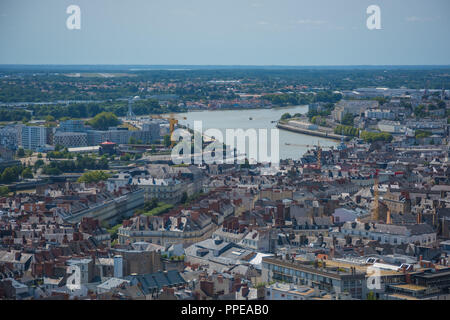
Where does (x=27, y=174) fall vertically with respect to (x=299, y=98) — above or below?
below

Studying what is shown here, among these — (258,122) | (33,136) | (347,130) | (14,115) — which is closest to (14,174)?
(33,136)

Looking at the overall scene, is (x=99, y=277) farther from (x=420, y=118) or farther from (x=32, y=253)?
(x=420, y=118)

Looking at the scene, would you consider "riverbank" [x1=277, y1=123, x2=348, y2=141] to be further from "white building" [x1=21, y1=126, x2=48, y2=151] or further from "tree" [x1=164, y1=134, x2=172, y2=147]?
"white building" [x1=21, y1=126, x2=48, y2=151]

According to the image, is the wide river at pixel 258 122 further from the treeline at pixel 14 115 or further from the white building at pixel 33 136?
the white building at pixel 33 136

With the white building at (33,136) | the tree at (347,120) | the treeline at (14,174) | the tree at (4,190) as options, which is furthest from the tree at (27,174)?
the tree at (347,120)

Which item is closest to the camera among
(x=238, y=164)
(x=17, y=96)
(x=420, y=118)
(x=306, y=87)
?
(x=238, y=164)

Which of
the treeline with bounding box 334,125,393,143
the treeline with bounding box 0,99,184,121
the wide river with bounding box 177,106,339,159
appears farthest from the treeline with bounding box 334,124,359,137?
the treeline with bounding box 0,99,184,121

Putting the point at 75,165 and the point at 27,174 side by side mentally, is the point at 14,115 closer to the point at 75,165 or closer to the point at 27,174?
the point at 75,165

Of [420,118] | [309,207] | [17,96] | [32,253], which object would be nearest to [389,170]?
[309,207]

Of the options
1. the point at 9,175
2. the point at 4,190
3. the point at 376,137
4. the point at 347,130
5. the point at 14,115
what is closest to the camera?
the point at 4,190
